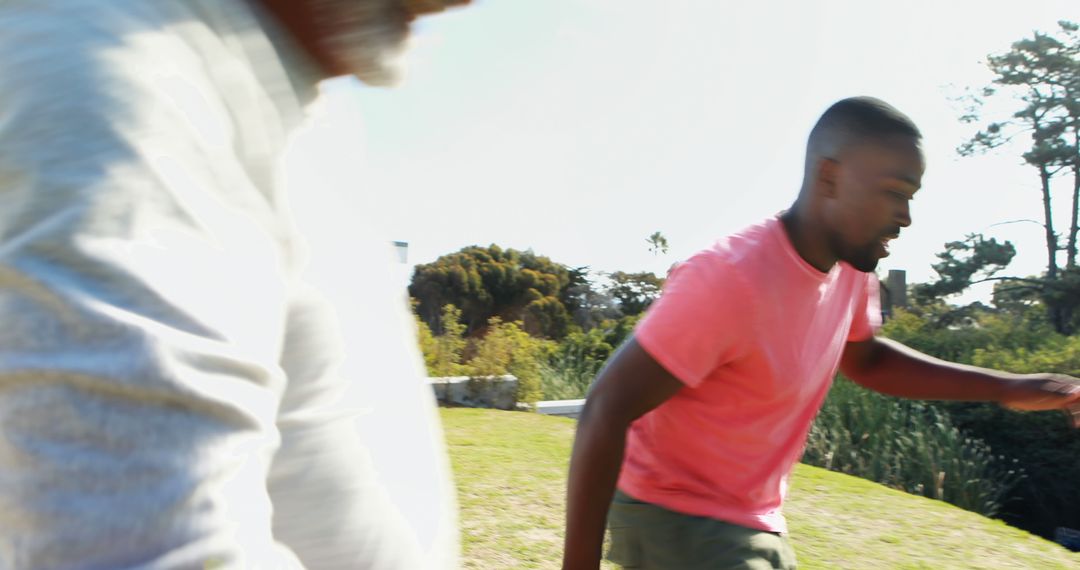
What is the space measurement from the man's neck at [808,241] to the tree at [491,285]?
23730 mm

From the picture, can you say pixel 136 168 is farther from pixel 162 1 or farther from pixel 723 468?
pixel 723 468

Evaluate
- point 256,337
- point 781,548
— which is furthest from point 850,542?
point 256,337

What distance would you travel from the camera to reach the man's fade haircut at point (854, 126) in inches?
102

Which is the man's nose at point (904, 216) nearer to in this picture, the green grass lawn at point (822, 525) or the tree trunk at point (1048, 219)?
the green grass lawn at point (822, 525)

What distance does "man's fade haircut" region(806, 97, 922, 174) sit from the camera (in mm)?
2600

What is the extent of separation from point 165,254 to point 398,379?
15.4 inches

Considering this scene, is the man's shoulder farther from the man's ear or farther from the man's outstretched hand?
the man's outstretched hand

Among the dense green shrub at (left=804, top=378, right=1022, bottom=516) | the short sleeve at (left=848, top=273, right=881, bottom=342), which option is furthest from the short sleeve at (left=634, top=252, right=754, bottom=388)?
the dense green shrub at (left=804, top=378, right=1022, bottom=516)

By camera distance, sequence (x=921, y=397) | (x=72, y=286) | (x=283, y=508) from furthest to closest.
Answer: (x=921, y=397) < (x=283, y=508) < (x=72, y=286)

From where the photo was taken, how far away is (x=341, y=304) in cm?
79

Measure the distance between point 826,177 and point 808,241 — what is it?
0.77 ft

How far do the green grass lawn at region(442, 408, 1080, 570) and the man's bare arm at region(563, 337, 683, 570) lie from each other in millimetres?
3296

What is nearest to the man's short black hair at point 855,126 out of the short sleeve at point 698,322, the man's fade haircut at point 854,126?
the man's fade haircut at point 854,126

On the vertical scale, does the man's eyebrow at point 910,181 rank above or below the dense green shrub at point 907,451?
above
